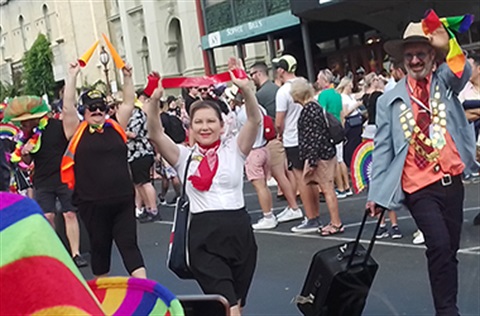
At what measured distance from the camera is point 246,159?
23.0ft

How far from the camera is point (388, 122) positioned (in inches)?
210

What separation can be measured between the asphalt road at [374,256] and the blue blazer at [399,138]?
3.56 feet

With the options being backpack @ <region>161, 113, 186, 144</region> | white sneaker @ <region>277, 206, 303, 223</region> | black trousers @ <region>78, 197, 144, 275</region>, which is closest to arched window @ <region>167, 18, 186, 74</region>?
backpack @ <region>161, 113, 186, 144</region>

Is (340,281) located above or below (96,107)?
below

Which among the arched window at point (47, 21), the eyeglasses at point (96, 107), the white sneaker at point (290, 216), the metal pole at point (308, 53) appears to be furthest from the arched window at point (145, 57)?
the eyeglasses at point (96, 107)

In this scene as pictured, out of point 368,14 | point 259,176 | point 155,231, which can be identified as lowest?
point 155,231

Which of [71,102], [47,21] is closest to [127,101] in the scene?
[71,102]

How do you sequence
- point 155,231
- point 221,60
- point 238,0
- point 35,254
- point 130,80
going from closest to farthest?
1. point 35,254
2. point 130,80
3. point 155,231
4. point 238,0
5. point 221,60

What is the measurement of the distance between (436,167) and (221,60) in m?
28.6

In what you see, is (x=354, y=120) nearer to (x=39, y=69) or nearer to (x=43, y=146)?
(x=43, y=146)

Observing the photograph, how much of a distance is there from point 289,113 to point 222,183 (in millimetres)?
4844

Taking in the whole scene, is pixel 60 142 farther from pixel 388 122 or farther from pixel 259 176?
pixel 388 122

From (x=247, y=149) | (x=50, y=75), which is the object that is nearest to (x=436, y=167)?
(x=247, y=149)

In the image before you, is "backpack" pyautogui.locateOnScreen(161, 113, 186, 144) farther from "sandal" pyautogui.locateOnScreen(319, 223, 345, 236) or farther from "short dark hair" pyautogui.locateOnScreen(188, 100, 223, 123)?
"short dark hair" pyautogui.locateOnScreen(188, 100, 223, 123)
